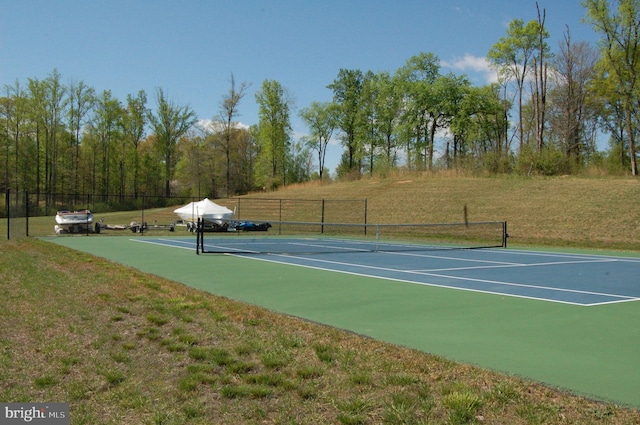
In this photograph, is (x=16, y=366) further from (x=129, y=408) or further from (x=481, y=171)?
(x=481, y=171)

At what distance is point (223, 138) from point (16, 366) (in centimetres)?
5557

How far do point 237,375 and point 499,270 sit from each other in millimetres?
9187

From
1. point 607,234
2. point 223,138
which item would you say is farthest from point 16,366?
point 223,138

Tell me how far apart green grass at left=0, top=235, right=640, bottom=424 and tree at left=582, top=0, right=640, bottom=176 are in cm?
3300

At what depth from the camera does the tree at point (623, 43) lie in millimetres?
32938

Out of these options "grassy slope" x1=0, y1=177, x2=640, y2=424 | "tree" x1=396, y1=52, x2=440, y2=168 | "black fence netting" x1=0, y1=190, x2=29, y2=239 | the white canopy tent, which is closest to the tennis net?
the white canopy tent

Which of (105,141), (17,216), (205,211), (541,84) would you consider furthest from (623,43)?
(105,141)

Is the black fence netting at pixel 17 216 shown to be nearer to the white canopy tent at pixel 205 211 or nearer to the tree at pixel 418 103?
the white canopy tent at pixel 205 211

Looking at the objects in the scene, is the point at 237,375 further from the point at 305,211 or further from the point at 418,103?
the point at 418,103

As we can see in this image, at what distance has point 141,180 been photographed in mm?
62312

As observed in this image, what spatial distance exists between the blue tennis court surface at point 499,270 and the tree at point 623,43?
21.6 m

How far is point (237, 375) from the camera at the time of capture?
170 inches

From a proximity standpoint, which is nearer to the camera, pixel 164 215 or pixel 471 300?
pixel 471 300

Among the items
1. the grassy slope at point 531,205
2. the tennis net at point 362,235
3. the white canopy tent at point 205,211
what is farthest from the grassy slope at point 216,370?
the white canopy tent at point 205,211
